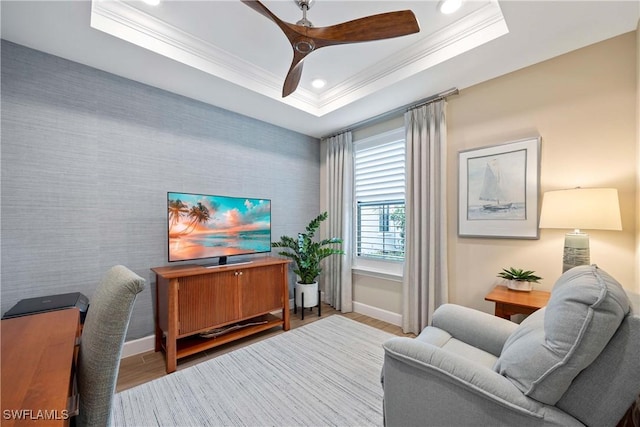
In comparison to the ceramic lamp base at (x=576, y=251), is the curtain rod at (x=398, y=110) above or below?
above

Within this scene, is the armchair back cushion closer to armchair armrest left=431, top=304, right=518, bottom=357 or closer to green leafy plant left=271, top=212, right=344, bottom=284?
armchair armrest left=431, top=304, right=518, bottom=357

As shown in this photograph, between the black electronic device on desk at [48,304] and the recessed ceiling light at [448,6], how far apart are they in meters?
3.15

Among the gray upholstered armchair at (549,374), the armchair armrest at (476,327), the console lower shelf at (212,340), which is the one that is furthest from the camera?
Answer: the console lower shelf at (212,340)

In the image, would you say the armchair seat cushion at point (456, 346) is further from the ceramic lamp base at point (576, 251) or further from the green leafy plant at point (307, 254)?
the green leafy plant at point (307, 254)

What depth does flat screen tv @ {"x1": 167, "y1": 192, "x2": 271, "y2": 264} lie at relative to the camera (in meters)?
2.38

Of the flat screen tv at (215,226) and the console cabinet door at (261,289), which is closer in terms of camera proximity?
the flat screen tv at (215,226)

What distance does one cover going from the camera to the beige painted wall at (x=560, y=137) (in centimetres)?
180

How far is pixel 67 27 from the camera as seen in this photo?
1.78m

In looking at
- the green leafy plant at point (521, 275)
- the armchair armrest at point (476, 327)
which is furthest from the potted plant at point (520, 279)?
the armchair armrest at point (476, 327)

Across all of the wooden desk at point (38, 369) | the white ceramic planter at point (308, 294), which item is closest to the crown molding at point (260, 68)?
the wooden desk at point (38, 369)

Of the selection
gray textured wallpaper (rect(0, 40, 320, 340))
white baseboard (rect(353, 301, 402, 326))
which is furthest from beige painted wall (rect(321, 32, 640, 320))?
gray textured wallpaper (rect(0, 40, 320, 340))

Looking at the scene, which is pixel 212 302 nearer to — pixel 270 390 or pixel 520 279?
pixel 270 390

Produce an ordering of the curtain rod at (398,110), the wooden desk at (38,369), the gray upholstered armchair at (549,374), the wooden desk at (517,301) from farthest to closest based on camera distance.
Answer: the curtain rod at (398,110)
the wooden desk at (517,301)
the gray upholstered armchair at (549,374)
the wooden desk at (38,369)

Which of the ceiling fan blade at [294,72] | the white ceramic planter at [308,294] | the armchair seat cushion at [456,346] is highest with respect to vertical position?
the ceiling fan blade at [294,72]
